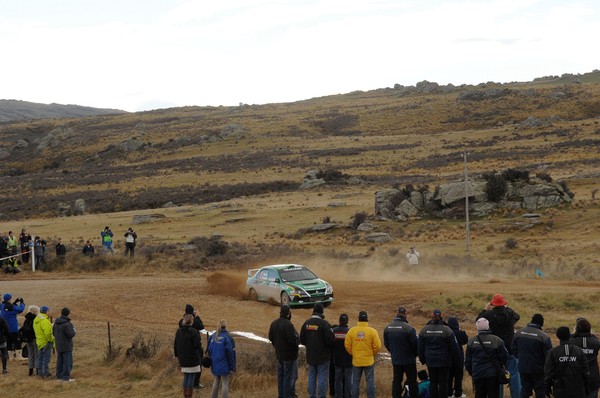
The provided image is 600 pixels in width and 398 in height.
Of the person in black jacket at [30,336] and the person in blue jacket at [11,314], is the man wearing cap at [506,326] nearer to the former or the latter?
the person in black jacket at [30,336]

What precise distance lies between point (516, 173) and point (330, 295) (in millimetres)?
27014

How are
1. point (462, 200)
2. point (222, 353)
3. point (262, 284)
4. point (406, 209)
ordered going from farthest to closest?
point (406, 209) → point (462, 200) → point (262, 284) → point (222, 353)

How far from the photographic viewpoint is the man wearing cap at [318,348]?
47.2 feet

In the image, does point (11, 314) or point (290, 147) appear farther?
point (290, 147)

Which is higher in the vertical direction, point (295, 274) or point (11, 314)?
point (11, 314)

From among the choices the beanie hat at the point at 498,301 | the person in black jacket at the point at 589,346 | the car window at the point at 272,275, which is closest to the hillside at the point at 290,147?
the car window at the point at 272,275

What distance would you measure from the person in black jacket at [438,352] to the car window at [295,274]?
A: 13.0m

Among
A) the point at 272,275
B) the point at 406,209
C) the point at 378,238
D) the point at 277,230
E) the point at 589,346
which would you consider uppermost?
the point at 589,346

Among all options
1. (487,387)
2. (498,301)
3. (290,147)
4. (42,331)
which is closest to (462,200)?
(42,331)

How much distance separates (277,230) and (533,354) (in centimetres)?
3998

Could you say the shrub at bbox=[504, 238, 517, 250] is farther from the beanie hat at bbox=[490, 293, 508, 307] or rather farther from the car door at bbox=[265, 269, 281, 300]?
the beanie hat at bbox=[490, 293, 508, 307]

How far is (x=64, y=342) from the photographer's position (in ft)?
56.9

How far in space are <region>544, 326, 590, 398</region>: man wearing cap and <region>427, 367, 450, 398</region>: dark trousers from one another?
2177mm

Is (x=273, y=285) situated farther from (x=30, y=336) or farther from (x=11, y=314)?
(x=30, y=336)
